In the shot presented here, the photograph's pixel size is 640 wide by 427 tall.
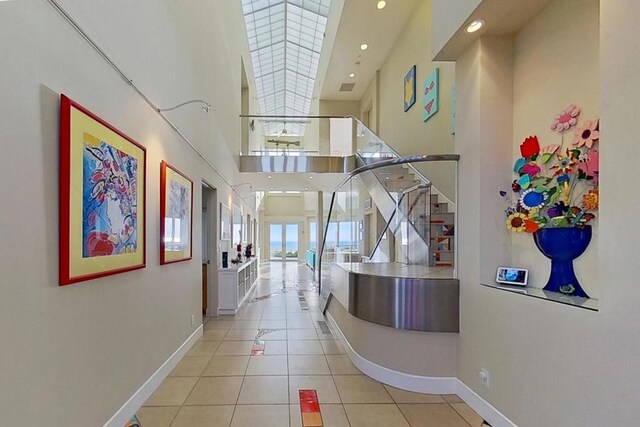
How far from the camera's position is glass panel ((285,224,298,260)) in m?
21.5

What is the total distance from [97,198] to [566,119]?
317 cm

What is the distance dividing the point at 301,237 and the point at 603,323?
19755 millimetres

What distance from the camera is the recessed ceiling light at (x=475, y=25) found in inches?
112

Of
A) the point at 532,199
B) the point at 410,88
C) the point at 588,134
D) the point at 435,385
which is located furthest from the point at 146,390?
the point at 410,88

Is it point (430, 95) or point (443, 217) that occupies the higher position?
point (430, 95)

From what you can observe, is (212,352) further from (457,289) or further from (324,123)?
(324,123)

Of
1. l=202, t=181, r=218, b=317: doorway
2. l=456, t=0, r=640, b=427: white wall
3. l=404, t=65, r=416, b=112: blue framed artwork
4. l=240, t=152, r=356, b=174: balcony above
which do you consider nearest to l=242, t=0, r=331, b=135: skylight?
l=240, t=152, r=356, b=174: balcony above

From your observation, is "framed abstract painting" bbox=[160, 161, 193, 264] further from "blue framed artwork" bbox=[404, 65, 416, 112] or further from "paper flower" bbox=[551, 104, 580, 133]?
"blue framed artwork" bbox=[404, 65, 416, 112]

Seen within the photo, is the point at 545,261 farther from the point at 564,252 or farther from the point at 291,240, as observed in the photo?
the point at 291,240

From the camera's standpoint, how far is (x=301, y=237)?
21.4m

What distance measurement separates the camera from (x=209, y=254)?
21.1ft

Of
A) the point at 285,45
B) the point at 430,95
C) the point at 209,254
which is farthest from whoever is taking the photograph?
the point at 285,45

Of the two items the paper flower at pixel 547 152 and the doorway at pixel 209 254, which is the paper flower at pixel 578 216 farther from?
the doorway at pixel 209 254

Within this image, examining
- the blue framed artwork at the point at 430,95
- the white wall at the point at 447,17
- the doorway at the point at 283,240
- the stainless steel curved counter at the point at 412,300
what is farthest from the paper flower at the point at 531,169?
the doorway at the point at 283,240
